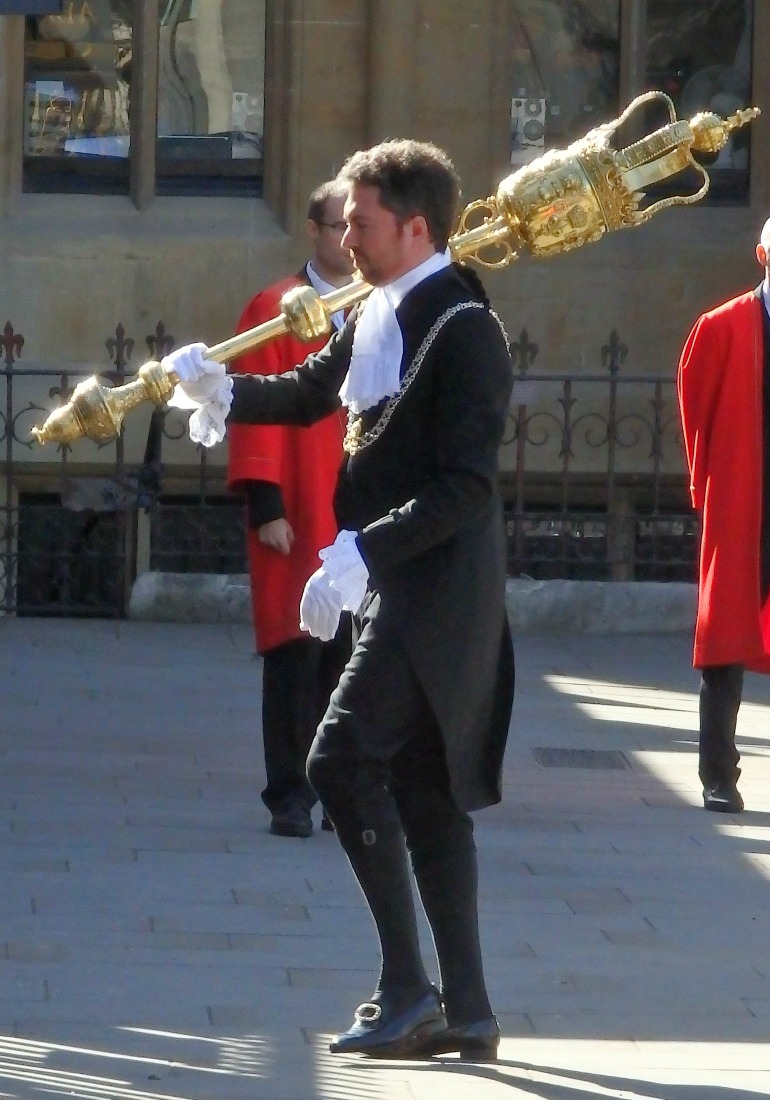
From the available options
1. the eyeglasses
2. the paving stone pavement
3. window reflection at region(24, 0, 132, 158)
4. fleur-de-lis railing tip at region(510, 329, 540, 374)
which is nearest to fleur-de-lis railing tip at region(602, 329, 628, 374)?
fleur-de-lis railing tip at region(510, 329, 540, 374)

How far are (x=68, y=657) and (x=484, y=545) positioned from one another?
5.21 meters

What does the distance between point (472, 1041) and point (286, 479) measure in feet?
7.62

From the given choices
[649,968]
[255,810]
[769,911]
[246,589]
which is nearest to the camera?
[649,968]

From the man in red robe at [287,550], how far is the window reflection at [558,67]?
19.4 feet

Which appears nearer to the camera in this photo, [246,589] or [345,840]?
[345,840]

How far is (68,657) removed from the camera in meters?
9.05

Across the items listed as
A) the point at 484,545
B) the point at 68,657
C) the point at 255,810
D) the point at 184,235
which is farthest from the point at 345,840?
the point at 184,235

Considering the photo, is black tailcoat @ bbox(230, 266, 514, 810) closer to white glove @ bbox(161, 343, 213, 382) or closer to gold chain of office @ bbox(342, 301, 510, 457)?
gold chain of office @ bbox(342, 301, 510, 457)

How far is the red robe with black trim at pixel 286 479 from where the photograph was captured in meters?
5.90

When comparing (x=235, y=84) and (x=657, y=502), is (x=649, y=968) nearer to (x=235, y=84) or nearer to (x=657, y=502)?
(x=657, y=502)

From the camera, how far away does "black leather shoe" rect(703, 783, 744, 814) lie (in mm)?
6543

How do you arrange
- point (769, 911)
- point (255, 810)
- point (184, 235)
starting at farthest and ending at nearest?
point (184, 235)
point (255, 810)
point (769, 911)

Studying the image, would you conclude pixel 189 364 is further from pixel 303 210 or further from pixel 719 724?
pixel 303 210

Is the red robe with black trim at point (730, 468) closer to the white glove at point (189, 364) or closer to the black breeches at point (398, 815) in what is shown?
the black breeches at point (398, 815)
